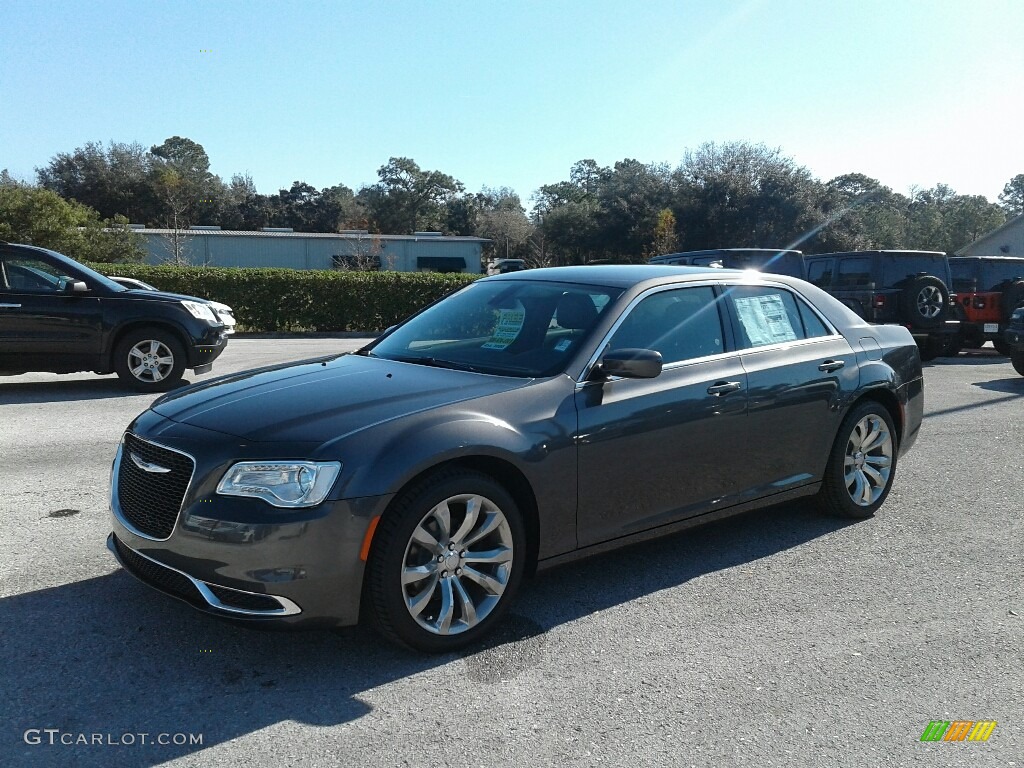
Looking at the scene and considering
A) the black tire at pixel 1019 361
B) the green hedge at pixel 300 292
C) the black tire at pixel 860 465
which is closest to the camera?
the black tire at pixel 860 465

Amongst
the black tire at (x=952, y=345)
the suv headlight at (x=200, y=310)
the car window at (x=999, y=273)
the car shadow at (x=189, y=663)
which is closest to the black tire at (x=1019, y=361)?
the black tire at (x=952, y=345)

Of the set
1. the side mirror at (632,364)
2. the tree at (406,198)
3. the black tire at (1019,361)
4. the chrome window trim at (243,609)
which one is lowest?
the chrome window trim at (243,609)

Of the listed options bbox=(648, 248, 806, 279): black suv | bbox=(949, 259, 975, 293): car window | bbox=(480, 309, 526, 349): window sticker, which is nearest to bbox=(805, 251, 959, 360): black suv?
bbox=(648, 248, 806, 279): black suv

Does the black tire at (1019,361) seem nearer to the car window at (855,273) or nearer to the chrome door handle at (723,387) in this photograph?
the car window at (855,273)

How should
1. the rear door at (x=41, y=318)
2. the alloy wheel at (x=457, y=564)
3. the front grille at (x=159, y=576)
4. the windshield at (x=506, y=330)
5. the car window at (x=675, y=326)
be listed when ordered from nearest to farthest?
the front grille at (x=159, y=576)
the alloy wheel at (x=457, y=564)
the windshield at (x=506, y=330)
the car window at (x=675, y=326)
the rear door at (x=41, y=318)

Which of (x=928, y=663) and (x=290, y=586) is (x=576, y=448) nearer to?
(x=290, y=586)

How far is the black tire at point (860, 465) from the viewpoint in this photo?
542 centimetres

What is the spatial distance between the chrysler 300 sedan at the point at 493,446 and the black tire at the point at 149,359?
20.3 feet

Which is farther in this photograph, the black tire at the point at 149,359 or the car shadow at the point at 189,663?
the black tire at the point at 149,359

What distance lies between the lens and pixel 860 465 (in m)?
5.61

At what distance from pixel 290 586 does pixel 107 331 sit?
8052 mm

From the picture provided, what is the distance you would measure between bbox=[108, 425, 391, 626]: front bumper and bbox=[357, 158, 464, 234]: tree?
7953cm

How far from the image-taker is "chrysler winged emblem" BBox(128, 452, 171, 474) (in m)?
3.60

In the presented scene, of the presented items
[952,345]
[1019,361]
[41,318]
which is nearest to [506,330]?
[41,318]
